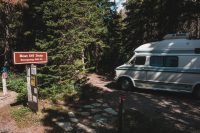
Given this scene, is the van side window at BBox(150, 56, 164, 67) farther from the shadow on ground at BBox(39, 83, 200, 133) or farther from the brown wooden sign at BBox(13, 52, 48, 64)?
the brown wooden sign at BBox(13, 52, 48, 64)

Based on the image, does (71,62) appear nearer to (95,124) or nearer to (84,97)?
(84,97)

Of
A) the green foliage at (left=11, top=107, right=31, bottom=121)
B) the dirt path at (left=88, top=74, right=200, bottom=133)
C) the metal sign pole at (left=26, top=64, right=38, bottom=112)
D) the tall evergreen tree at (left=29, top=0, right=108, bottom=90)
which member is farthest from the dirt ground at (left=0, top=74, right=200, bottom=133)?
the tall evergreen tree at (left=29, top=0, right=108, bottom=90)

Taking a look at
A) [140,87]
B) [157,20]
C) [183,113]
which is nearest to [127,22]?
[157,20]

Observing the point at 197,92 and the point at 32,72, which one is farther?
the point at 197,92

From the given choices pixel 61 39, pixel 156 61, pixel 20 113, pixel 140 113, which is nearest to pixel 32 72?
pixel 20 113

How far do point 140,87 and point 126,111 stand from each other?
465 centimetres

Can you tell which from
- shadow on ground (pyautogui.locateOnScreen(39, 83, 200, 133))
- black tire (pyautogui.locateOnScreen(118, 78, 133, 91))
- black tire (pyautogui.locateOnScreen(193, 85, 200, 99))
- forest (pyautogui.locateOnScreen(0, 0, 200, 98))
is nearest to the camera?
shadow on ground (pyautogui.locateOnScreen(39, 83, 200, 133))

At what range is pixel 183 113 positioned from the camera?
11.8 metres

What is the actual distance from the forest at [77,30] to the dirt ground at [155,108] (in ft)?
6.15

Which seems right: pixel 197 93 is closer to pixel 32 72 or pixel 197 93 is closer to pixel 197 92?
pixel 197 92

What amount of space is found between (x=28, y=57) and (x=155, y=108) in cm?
566

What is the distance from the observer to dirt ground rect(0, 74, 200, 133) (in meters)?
10.1

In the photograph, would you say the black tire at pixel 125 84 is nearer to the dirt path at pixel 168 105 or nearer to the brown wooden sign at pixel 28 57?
the dirt path at pixel 168 105

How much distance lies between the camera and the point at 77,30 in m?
14.1
